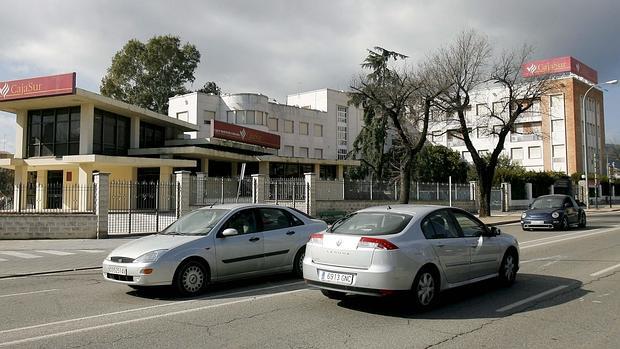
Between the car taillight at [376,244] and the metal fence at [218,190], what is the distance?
16540mm

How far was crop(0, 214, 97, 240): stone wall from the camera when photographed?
63.3 feet

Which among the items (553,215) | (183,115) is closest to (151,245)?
(553,215)

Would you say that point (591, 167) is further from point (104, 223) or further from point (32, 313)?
point (32, 313)

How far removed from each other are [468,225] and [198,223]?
4.59 m

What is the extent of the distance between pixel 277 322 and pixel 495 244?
13.3 feet

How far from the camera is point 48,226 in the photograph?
19484 mm

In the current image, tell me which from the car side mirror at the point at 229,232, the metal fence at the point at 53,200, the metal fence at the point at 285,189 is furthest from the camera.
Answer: the metal fence at the point at 285,189

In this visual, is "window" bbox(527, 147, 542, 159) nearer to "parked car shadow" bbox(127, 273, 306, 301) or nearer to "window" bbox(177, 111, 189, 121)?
"window" bbox(177, 111, 189, 121)

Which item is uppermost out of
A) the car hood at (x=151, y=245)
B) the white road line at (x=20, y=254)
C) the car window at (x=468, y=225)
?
the car window at (x=468, y=225)

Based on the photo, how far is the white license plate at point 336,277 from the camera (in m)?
6.95

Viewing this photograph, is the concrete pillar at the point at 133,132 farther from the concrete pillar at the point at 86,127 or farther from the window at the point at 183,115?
the window at the point at 183,115

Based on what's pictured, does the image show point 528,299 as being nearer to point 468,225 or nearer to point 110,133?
point 468,225

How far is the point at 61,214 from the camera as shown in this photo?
19.4 m

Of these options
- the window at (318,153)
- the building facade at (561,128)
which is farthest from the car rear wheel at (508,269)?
the building facade at (561,128)
